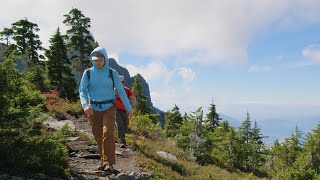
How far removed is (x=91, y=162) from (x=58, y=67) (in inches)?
1186

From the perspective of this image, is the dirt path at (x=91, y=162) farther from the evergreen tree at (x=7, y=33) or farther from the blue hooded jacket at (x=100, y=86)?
the evergreen tree at (x=7, y=33)

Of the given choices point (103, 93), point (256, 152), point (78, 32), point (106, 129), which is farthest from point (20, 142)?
point (256, 152)

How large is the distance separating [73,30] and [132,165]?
2968 cm

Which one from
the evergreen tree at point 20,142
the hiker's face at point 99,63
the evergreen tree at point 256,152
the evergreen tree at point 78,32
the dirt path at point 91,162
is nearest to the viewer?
the evergreen tree at point 20,142

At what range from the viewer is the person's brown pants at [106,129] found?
25.3ft

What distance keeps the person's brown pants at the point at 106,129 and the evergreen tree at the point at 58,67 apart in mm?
30408

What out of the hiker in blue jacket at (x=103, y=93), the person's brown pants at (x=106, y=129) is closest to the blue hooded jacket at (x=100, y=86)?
the hiker in blue jacket at (x=103, y=93)

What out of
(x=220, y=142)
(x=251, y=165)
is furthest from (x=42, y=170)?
(x=251, y=165)

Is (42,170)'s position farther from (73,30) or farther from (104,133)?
(73,30)

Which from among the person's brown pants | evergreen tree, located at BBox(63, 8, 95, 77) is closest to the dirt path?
the person's brown pants

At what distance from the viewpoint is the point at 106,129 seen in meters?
7.70

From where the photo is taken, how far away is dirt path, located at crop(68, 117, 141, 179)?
789cm

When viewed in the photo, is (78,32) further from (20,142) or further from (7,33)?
(20,142)

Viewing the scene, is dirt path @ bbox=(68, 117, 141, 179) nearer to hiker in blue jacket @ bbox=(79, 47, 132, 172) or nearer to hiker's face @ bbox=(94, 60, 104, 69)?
hiker in blue jacket @ bbox=(79, 47, 132, 172)
